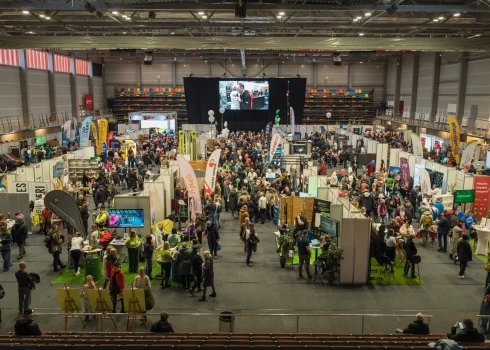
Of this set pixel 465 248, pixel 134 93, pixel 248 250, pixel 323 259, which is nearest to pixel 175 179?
pixel 248 250

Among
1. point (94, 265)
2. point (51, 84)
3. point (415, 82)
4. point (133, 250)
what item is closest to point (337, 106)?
point (415, 82)

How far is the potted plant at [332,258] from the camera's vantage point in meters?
9.55

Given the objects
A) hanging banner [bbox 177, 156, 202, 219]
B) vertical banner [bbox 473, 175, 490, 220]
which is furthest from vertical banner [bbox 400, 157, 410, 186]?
hanging banner [bbox 177, 156, 202, 219]

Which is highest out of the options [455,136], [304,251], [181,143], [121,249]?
[455,136]

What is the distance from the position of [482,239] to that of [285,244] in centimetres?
547

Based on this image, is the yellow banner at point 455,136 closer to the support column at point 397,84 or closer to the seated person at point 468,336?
the seated person at point 468,336

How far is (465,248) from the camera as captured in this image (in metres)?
9.75

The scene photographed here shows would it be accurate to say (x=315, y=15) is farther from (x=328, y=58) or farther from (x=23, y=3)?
(x=328, y=58)

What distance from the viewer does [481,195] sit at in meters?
14.5

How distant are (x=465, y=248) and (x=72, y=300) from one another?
8.12 m

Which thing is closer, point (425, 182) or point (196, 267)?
point (196, 267)

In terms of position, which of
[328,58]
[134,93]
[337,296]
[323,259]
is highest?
[328,58]

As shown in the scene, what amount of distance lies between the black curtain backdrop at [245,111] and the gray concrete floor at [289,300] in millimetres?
28920

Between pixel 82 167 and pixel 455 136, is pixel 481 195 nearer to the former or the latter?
pixel 455 136
